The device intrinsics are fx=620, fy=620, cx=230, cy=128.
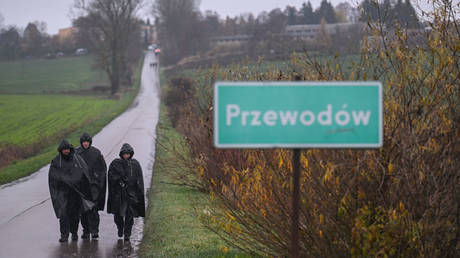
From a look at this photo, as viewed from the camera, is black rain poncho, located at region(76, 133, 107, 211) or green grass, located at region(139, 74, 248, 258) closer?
green grass, located at region(139, 74, 248, 258)

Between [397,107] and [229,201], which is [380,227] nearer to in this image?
[397,107]

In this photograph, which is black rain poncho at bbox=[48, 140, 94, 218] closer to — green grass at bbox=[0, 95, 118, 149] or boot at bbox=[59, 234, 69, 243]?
boot at bbox=[59, 234, 69, 243]

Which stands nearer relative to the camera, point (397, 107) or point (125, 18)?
point (397, 107)

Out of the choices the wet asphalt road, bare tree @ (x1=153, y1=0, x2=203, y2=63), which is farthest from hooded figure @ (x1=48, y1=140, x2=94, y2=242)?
bare tree @ (x1=153, y1=0, x2=203, y2=63)

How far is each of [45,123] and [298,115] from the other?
3926 centimetres

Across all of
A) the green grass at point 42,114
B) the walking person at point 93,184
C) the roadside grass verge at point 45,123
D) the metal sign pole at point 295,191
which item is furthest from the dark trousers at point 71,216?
the green grass at point 42,114

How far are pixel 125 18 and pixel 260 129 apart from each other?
57.0m

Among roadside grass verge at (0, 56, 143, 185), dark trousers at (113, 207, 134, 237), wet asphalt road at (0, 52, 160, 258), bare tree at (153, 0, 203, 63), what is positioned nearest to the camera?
wet asphalt road at (0, 52, 160, 258)

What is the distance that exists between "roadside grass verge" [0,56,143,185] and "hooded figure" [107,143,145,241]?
30.9 ft

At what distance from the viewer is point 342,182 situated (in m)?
5.96

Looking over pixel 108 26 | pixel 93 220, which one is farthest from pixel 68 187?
pixel 108 26

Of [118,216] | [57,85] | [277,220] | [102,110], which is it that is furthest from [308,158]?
[57,85]

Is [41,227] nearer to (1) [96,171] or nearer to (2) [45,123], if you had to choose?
(1) [96,171]

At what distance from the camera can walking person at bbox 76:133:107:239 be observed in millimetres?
10805
